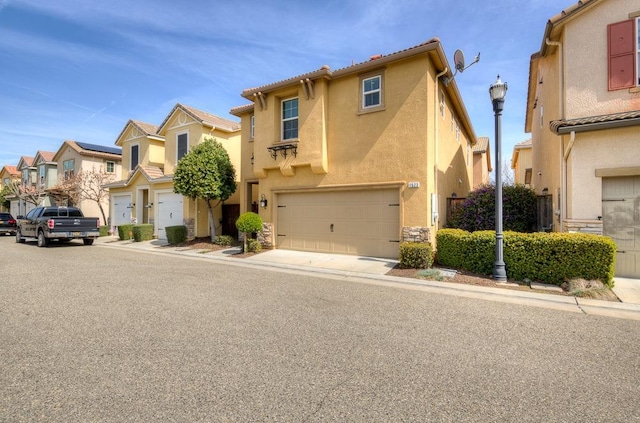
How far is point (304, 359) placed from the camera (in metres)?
3.74

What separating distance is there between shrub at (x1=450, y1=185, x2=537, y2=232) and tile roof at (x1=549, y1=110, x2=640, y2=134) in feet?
9.88

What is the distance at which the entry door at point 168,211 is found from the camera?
17578mm

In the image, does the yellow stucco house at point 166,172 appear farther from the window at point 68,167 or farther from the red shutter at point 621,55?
the red shutter at point 621,55

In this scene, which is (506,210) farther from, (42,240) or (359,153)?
(42,240)

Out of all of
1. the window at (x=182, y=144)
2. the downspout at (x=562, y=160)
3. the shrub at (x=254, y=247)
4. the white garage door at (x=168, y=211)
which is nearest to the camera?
the downspout at (x=562, y=160)

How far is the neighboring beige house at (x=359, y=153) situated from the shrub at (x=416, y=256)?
0.94m

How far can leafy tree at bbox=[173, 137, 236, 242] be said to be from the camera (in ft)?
47.6

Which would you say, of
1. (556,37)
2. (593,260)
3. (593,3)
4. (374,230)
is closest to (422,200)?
(374,230)

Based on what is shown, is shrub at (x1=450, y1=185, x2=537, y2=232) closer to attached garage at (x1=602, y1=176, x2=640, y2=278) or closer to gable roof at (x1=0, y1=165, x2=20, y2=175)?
attached garage at (x1=602, y1=176, x2=640, y2=278)

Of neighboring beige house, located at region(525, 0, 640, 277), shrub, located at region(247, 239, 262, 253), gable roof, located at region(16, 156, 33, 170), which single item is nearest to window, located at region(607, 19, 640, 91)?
neighboring beige house, located at region(525, 0, 640, 277)

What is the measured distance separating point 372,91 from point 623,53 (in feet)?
22.2

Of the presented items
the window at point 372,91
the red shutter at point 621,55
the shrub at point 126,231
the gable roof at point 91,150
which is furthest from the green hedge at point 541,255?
the gable roof at point 91,150

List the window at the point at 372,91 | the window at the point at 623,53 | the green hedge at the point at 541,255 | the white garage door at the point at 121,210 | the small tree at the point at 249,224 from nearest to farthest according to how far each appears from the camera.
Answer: the green hedge at the point at 541,255 < the window at the point at 623,53 < the window at the point at 372,91 < the small tree at the point at 249,224 < the white garage door at the point at 121,210

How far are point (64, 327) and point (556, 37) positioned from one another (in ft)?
44.4
